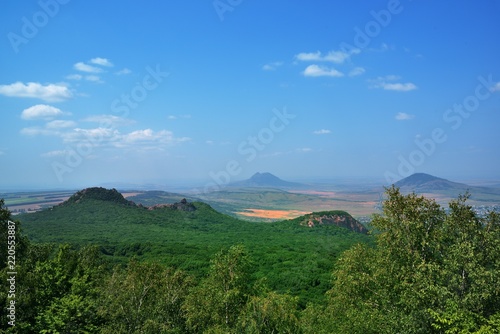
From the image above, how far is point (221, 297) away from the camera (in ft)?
75.7

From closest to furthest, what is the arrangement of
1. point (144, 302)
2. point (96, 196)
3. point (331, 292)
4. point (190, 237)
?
point (144, 302) < point (331, 292) < point (190, 237) < point (96, 196)

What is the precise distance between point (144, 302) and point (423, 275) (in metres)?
17.7

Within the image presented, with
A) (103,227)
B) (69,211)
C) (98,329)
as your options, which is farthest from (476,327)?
(69,211)

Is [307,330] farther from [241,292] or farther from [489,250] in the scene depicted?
[489,250]

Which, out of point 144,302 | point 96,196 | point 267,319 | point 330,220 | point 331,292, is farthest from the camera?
point 96,196

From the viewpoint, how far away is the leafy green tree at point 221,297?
2276cm

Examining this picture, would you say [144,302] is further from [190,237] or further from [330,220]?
[330,220]

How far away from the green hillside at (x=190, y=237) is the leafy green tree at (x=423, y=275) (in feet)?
99.5

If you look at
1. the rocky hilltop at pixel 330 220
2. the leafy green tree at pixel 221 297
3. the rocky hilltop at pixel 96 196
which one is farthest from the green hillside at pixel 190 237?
the leafy green tree at pixel 221 297

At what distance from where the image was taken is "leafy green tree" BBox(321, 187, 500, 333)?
56.5 feet

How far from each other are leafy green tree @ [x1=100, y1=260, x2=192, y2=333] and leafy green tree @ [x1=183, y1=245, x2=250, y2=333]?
122 cm

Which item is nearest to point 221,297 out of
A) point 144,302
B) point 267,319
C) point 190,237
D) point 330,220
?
point 267,319

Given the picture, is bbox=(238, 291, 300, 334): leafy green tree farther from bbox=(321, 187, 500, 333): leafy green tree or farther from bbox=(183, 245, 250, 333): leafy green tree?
bbox=(321, 187, 500, 333): leafy green tree

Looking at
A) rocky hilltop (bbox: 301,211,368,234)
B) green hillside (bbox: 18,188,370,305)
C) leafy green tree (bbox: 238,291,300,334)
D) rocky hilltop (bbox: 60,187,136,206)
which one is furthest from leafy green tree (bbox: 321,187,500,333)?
rocky hilltop (bbox: 60,187,136,206)
